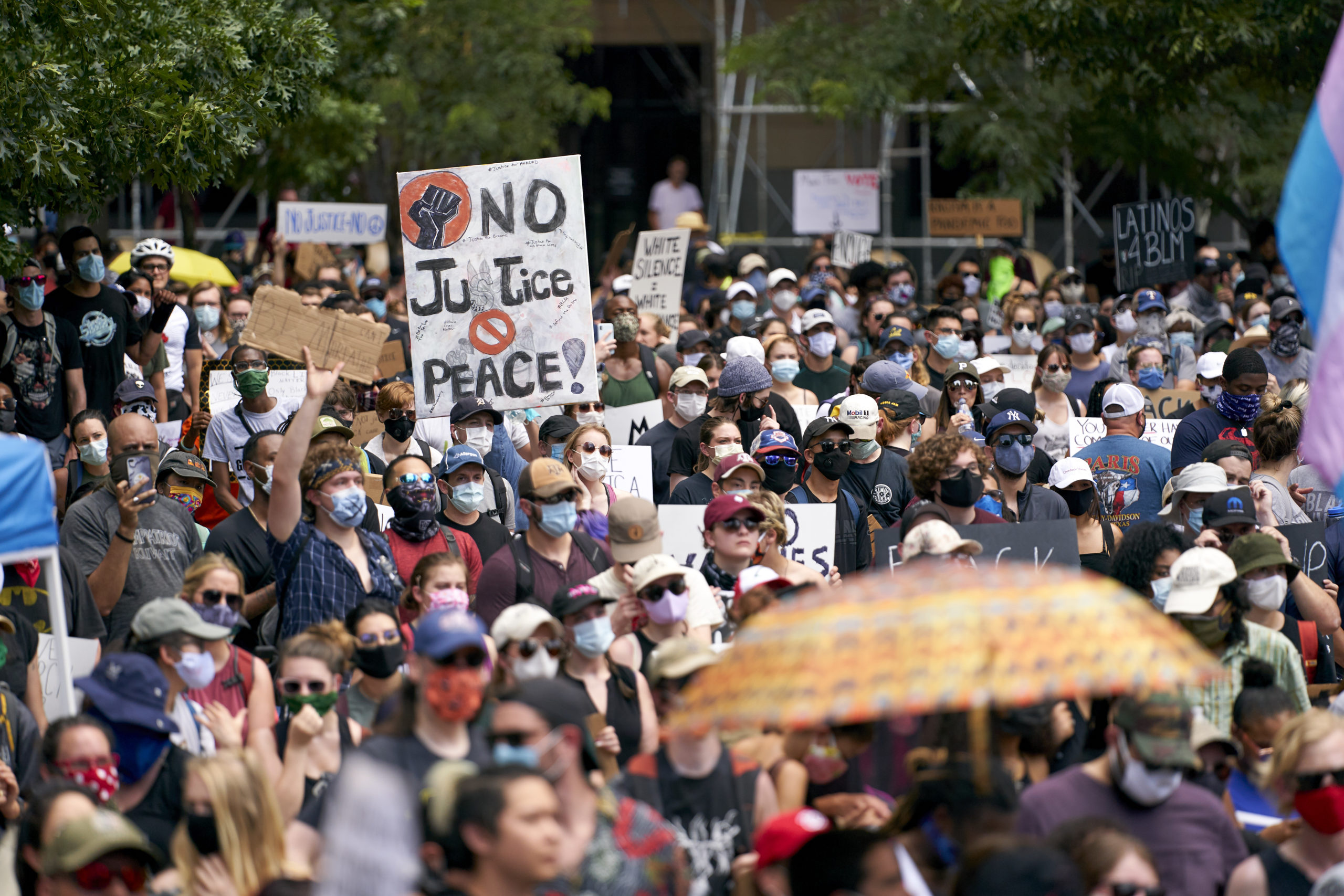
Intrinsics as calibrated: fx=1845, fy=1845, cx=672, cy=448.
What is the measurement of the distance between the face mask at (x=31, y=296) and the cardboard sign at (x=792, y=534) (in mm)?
4097

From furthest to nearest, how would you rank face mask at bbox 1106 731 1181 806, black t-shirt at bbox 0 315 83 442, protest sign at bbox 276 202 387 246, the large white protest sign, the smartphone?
protest sign at bbox 276 202 387 246 → black t-shirt at bbox 0 315 83 442 → the large white protest sign → the smartphone → face mask at bbox 1106 731 1181 806

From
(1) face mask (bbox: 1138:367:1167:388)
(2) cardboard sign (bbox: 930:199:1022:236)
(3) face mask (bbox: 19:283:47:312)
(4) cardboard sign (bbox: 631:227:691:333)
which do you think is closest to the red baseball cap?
(3) face mask (bbox: 19:283:47:312)

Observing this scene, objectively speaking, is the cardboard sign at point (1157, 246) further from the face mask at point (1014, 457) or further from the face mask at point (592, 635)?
the face mask at point (592, 635)

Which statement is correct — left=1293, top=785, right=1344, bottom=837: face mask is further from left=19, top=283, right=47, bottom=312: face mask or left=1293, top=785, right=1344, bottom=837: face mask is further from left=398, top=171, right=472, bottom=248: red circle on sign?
left=19, top=283, right=47, bottom=312: face mask

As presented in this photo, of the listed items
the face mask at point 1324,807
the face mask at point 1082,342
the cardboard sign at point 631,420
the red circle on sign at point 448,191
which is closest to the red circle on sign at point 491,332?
the red circle on sign at point 448,191

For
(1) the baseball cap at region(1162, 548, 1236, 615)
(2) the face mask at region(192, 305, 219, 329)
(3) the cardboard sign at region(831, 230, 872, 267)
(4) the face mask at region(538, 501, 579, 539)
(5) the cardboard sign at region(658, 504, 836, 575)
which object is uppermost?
(3) the cardboard sign at region(831, 230, 872, 267)

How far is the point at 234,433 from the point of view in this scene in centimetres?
955

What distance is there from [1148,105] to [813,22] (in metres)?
6.72

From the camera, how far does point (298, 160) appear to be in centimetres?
2120

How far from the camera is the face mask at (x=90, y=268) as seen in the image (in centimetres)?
1091

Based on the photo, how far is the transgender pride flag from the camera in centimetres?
482

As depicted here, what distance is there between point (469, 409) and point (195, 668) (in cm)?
354

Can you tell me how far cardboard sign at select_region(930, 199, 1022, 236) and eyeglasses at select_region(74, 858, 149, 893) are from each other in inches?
734

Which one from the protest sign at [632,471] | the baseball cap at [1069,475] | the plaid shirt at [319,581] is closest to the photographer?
the plaid shirt at [319,581]
